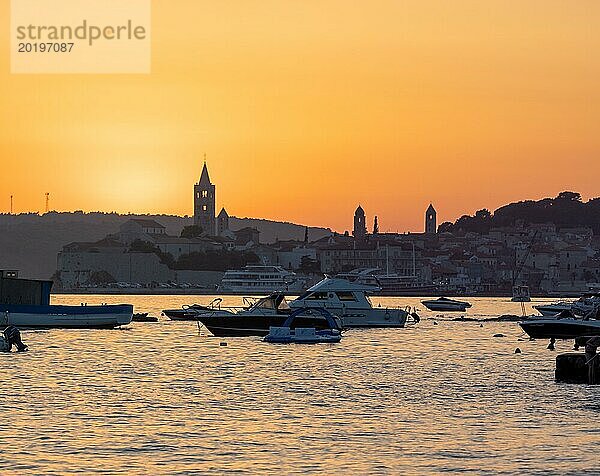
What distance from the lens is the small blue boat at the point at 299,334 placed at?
207ft

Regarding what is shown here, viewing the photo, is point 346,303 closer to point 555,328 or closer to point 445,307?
point 555,328

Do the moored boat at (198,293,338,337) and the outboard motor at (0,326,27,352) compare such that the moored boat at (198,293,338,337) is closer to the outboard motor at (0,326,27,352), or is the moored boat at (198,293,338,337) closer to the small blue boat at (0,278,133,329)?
the small blue boat at (0,278,133,329)

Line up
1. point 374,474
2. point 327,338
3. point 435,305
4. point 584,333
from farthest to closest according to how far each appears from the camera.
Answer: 1. point 435,305
2. point 327,338
3. point 584,333
4. point 374,474

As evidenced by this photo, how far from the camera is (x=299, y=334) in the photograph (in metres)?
63.5

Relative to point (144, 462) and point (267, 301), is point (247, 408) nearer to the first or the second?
point (144, 462)

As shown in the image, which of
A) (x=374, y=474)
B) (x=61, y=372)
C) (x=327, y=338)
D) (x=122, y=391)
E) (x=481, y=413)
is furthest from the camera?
(x=327, y=338)

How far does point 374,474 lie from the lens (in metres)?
24.6

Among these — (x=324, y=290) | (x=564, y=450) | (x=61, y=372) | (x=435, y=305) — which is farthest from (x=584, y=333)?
(x=435, y=305)

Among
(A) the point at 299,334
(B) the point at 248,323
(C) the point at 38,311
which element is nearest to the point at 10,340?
(B) the point at 248,323

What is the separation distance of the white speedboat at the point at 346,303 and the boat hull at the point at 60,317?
1098cm

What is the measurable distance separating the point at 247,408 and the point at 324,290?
38.8m

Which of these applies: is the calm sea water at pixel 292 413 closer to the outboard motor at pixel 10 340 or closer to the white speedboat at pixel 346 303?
the outboard motor at pixel 10 340

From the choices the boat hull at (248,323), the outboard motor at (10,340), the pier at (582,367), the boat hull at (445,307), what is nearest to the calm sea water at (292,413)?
the pier at (582,367)

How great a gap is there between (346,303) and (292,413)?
4207 cm
